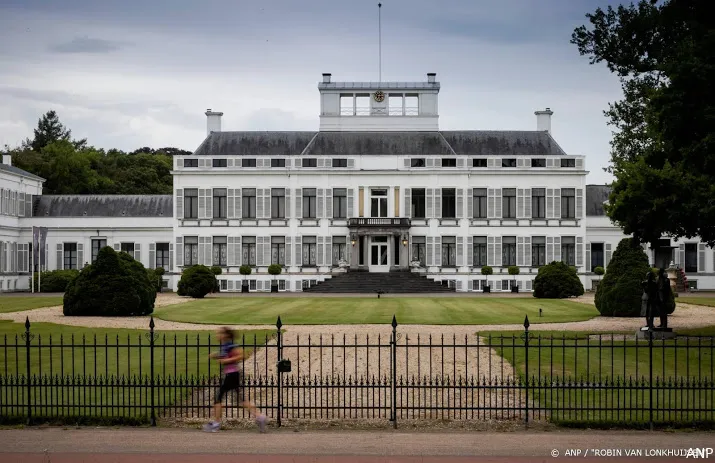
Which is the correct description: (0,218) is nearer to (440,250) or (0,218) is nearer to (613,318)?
(440,250)

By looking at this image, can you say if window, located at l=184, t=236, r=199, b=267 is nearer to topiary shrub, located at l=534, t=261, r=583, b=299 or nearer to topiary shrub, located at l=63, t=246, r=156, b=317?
topiary shrub, located at l=534, t=261, r=583, b=299

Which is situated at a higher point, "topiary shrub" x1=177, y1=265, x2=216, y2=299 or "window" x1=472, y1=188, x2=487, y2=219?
"window" x1=472, y1=188, x2=487, y2=219

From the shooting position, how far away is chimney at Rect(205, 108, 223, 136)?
2628 inches

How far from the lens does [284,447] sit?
43.0 feet

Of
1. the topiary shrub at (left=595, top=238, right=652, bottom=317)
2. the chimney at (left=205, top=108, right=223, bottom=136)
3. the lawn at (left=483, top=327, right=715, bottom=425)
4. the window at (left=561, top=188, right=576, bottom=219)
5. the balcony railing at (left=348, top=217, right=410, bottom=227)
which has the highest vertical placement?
the chimney at (left=205, top=108, right=223, bottom=136)

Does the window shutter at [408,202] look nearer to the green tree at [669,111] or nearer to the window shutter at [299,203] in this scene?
the window shutter at [299,203]

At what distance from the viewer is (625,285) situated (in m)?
33.9

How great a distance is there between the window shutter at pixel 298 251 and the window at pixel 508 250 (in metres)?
14.3

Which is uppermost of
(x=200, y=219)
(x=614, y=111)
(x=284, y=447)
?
(x=614, y=111)

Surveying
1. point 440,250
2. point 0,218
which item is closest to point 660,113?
point 440,250

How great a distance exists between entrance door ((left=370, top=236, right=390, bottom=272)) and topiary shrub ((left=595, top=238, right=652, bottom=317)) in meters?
28.5

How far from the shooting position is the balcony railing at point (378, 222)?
61312 millimetres

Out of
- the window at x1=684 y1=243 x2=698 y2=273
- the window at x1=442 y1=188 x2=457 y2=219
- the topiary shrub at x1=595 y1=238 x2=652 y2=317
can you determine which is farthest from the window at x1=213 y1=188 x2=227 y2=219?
the topiary shrub at x1=595 y1=238 x2=652 y2=317

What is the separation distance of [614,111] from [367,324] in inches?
976
